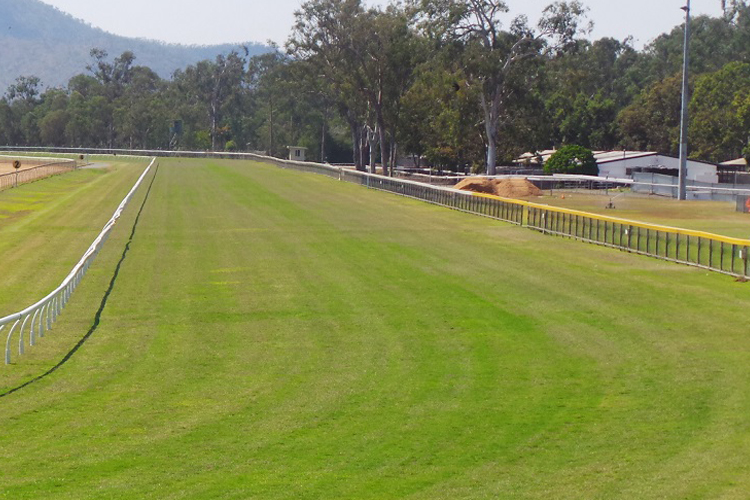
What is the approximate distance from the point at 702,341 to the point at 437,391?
574cm

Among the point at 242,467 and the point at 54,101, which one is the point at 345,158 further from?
the point at 242,467

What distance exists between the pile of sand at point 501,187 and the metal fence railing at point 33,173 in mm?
27263

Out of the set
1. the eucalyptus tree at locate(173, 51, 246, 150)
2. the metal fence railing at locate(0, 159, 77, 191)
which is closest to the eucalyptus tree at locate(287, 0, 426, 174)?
the metal fence railing at locate(0, 159, 77, 191)

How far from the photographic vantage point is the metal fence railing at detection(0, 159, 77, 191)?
209 ft

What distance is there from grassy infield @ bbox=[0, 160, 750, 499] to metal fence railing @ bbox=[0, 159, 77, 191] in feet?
121

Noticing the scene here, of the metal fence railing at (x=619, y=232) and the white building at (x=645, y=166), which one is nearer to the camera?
the metal fence railing at (x=619, y=232)

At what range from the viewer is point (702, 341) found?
1678 centimetres

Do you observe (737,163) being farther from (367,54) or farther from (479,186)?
(479,186)


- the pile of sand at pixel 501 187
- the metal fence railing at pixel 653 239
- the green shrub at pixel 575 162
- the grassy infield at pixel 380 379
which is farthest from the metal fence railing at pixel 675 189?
the grassy infield at pixel 380 379

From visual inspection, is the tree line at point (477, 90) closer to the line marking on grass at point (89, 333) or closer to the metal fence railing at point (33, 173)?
the metal fence railing at point (33, 173)

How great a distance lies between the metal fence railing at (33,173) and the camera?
209ft

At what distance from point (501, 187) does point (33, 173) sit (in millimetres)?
34780

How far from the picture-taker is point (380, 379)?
13.9m

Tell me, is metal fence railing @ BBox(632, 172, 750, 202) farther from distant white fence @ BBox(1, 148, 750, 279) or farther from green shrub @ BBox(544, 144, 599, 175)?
distant white fence @ BBox(1, 148, 750, 279)
